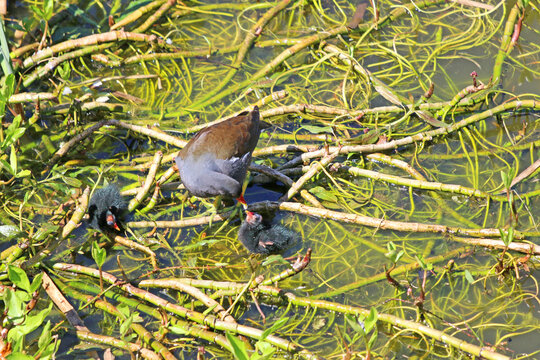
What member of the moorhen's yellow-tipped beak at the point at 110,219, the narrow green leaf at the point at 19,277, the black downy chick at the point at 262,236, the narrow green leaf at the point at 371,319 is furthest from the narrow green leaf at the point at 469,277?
the narrow green leaf at the point at 19,277

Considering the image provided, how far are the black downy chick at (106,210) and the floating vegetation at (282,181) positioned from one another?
4 cm

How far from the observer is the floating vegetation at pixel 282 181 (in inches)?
163

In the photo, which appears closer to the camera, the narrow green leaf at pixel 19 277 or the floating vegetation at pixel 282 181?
the narrow green leaf at pixel 19 277

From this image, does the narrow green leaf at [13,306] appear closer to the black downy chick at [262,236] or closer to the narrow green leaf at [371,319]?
the black downy chick at [262,236]

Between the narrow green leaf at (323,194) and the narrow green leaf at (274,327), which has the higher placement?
the narrow green leaf at (274,327)

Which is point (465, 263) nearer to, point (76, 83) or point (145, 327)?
point (145, 327)

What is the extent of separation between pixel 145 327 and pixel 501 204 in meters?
2.71

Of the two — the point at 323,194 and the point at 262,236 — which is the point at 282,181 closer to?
the point at 323,194

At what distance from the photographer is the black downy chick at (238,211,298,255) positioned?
4535mm

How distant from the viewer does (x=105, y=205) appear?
4.69m

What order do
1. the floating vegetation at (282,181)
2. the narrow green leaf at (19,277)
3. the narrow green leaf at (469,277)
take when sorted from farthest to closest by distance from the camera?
the floating vegetation at (282,181) < the narrow green leaf at (469,277) < the narrow green leaf at (19,277)

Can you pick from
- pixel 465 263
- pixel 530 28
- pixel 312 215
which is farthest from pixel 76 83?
pixel 530 28

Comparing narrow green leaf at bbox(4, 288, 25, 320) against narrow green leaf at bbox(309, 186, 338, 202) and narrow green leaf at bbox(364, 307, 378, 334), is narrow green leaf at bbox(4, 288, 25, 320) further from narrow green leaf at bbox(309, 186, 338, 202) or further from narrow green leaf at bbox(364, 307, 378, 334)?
narrow green leaf at bbox(309, 186, 338, 202)

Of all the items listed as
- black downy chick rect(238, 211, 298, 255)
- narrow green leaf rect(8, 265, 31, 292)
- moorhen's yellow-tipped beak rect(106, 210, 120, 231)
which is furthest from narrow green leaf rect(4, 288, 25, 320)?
black downy chick rect(238, 211, 298, 255)
